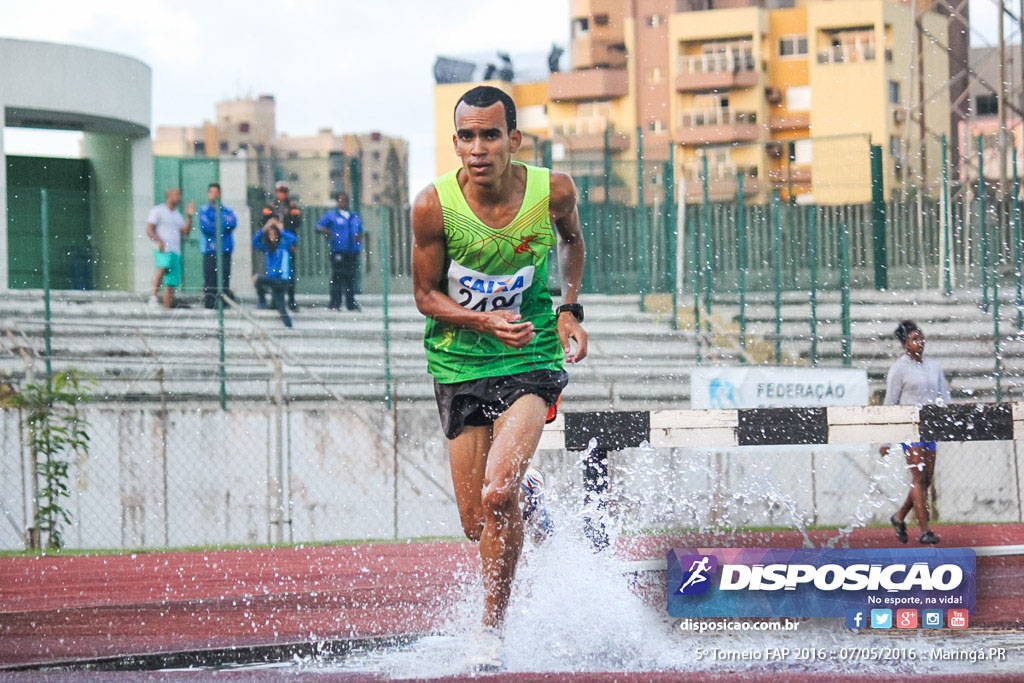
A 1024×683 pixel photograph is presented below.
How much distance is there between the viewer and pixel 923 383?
9.41 metres

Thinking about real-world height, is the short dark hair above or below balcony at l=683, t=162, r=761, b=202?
below

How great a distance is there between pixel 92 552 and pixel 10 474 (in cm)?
104

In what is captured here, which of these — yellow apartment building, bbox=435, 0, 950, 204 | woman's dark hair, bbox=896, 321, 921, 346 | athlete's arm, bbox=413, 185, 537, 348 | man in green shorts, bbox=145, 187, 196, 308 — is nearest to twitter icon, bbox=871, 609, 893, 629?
athlete's arm, bbox=413, 185, 537, 348

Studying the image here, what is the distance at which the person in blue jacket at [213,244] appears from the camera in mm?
12984

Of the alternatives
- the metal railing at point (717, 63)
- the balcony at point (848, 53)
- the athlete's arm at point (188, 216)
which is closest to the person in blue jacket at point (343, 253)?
the athlete's arm at point (188, 216)

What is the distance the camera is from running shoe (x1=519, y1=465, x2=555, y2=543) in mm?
5461

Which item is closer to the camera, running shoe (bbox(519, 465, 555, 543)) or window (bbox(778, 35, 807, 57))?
running shoe (bbox(519, 465, 555, 543))

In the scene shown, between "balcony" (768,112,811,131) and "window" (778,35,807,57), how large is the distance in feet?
12.6

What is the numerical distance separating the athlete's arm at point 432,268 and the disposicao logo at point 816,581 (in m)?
1.11

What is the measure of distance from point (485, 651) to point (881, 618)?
1.46 m

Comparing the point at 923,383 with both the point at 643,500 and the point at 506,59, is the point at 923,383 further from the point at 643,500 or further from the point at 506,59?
the point at 506,59

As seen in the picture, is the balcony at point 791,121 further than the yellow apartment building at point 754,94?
Yes

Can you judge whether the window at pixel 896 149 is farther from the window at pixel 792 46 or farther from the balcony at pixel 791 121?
the window at pixel 792 46

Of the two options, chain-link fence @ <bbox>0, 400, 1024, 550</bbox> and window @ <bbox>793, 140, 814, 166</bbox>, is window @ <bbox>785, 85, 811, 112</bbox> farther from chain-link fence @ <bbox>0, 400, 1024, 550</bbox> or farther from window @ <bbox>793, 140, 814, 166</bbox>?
chain-link fence @ <bbox>0, 400, 1024, 550</bbox>
